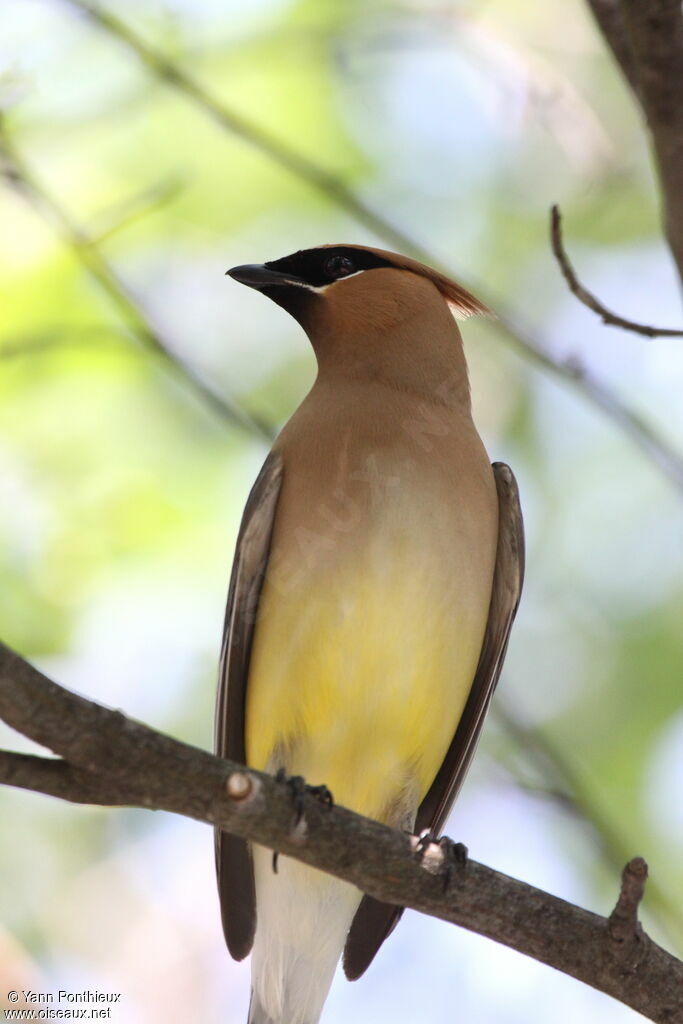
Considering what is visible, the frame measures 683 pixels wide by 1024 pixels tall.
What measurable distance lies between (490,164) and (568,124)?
1045 mm

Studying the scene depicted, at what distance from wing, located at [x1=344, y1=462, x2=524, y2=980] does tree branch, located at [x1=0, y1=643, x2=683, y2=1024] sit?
55.0 inches

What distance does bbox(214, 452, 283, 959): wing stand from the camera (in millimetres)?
4961

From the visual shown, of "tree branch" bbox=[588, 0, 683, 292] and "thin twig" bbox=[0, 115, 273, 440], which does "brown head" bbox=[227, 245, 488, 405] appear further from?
"tree branch" bbox=[588, 0, 683, 292]

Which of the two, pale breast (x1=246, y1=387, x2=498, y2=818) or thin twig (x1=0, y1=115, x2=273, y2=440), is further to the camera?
thin twig (x1=0, y1=115, x2=273, y2=440)

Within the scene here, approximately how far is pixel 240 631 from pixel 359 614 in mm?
510

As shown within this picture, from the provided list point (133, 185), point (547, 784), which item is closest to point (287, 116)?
point (133, 185)

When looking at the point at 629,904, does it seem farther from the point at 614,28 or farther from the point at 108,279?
the point at 108,279

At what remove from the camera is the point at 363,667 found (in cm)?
468

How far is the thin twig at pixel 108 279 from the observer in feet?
18.0

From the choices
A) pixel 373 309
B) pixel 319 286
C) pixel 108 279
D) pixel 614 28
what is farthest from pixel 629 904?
pixel 108 279

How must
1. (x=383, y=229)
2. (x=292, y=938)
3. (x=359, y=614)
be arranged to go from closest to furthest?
1. (x=359, y=614)
2. (x=292, y=938)
3. (x=383, y=229)

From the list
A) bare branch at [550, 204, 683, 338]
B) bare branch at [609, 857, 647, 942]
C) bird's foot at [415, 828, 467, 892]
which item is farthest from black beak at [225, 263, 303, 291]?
bare branch at [609, 857, 647, 942]

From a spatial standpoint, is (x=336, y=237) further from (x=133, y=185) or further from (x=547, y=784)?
(x=547, y=784)

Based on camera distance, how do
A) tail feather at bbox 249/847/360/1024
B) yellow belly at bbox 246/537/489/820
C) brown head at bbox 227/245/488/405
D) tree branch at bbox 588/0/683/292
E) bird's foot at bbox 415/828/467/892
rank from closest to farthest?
1. tree branch at bbox 588/0/683/292
2. bird's foot at bbox 415/828/467/892
3. yellow belly at bbox 246/537/489/820
4. tail feather at bbox 249/847/360/1024
5. brown head at bbox 227/245/488/405
